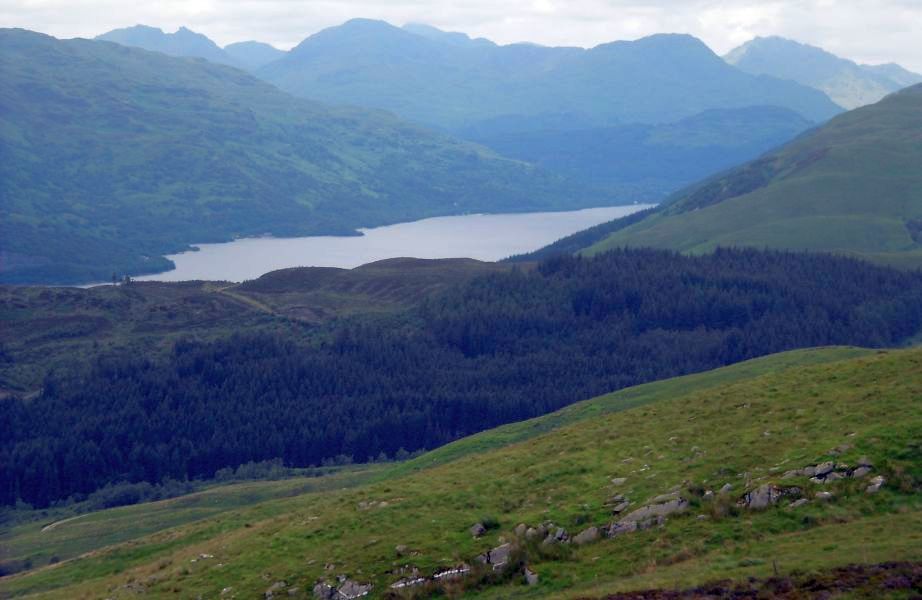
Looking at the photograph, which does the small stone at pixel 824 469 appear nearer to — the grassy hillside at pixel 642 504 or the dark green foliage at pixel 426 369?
the grassy hillside at pixel 642 504

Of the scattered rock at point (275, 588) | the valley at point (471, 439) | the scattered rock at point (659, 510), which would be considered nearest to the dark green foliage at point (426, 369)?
the valley at point (471, 439)

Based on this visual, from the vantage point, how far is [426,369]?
505 ft

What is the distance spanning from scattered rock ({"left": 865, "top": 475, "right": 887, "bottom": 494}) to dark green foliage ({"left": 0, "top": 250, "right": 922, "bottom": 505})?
84.0m

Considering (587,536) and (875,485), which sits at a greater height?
(875,485)

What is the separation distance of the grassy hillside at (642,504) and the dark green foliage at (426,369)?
69.8m

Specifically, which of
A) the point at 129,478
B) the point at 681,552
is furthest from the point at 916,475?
the point at 129,478

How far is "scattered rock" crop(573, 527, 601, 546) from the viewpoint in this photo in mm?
34250

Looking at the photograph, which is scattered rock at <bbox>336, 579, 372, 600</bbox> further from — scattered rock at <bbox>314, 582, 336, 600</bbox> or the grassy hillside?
the grassy hillside

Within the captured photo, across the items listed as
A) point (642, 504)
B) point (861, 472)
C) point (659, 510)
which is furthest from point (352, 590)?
point (861, 472)

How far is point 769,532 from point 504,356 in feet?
433

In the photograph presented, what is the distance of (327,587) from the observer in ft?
114

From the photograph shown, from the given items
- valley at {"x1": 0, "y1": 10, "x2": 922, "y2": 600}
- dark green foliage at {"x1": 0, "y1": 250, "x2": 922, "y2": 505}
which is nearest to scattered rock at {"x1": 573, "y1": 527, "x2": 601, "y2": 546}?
valley at {"x1": 0, "y1": 10, "x2": 922, "y2": 600}

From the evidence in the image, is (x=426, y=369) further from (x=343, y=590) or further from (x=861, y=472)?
(x=861, y=472)

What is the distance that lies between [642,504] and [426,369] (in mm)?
118969
